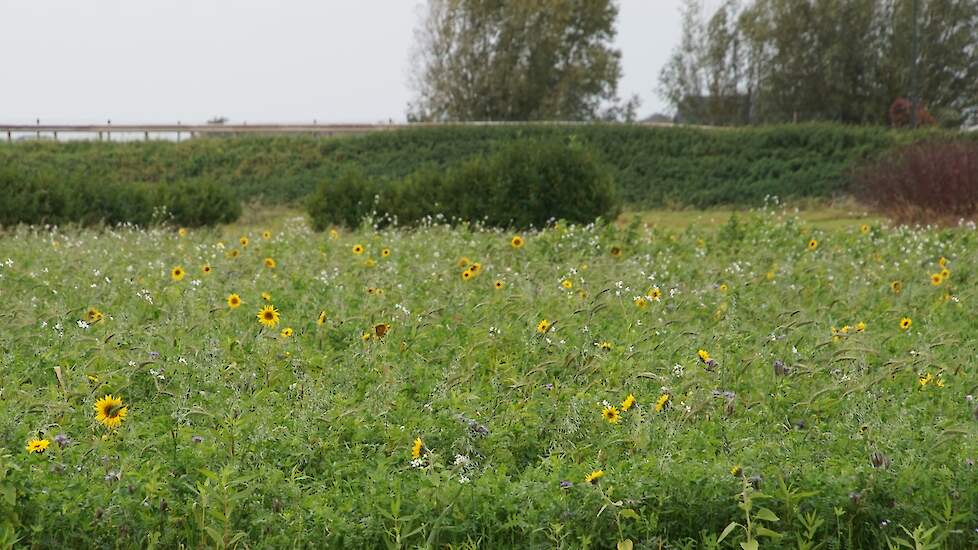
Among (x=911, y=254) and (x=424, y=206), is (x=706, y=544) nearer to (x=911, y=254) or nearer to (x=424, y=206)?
(x=911, y=254)

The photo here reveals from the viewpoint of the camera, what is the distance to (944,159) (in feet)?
54.3

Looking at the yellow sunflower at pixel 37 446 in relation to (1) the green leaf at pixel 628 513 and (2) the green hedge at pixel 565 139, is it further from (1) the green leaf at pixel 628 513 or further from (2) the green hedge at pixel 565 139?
(2) the green hedge at pixel 565 139

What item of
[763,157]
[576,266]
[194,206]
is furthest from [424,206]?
[763,157]

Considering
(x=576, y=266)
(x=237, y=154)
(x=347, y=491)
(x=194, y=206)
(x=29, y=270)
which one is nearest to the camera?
(x=347, y=491)

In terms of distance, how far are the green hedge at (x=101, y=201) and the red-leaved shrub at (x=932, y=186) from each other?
11.2 metres

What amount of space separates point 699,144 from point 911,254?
2054 cm

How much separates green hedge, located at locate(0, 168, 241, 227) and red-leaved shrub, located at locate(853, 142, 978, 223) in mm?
11222

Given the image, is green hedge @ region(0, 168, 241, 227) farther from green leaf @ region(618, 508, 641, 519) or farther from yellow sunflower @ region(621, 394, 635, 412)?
green leaf @ region(618, 508, 641, 519)

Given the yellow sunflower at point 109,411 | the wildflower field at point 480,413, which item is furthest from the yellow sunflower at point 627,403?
the yellow sunflower at point 109,411

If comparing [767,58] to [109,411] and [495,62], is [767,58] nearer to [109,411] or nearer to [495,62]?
[495,62]

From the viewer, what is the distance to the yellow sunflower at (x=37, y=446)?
355 cm

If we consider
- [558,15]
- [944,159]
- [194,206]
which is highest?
[558,15]

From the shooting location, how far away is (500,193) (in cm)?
1527

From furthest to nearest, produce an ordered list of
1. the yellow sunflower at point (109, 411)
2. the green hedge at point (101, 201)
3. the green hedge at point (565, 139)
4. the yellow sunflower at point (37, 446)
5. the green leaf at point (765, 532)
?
1. the green hedge at point (565, 139)
2. the green hedge at point (101, 201)
3. the yellow sunflower at point (109, 411)
4. the yellow sunflower at point (37, 446)
5. the green leaf at point (765, 532)
